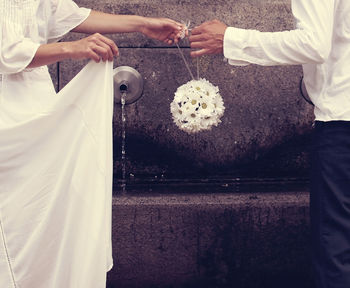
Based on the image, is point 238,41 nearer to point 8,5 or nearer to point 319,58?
point 319,58

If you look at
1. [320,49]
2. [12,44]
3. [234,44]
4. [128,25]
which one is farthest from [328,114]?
[12,44]

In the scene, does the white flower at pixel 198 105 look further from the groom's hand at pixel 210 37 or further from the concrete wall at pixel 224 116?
the concrete wall at pixel 224 116

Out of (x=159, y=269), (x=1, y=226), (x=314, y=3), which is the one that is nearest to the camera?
(x=314, y=3)

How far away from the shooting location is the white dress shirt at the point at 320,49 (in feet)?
9.59

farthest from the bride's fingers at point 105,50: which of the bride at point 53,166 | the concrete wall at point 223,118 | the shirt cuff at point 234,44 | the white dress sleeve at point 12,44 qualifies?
the concrete wall at point 223,118

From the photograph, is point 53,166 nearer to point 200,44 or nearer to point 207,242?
point 200,44

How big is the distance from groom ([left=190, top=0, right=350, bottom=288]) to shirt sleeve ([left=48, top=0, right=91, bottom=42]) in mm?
1346

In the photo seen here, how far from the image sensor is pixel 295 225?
13.4 ft

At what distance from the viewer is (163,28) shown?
157 inches

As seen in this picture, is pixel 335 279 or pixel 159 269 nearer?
pixel 335 279

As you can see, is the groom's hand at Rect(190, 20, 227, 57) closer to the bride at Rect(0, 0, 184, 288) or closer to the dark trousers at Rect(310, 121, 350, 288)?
the bride at Rect(0, 0, 184, 288)

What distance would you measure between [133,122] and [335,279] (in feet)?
7.69

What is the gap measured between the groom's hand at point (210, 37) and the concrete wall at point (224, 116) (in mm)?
1206

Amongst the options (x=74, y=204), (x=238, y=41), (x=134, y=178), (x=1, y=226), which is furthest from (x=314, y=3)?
(x=134, y=178)
